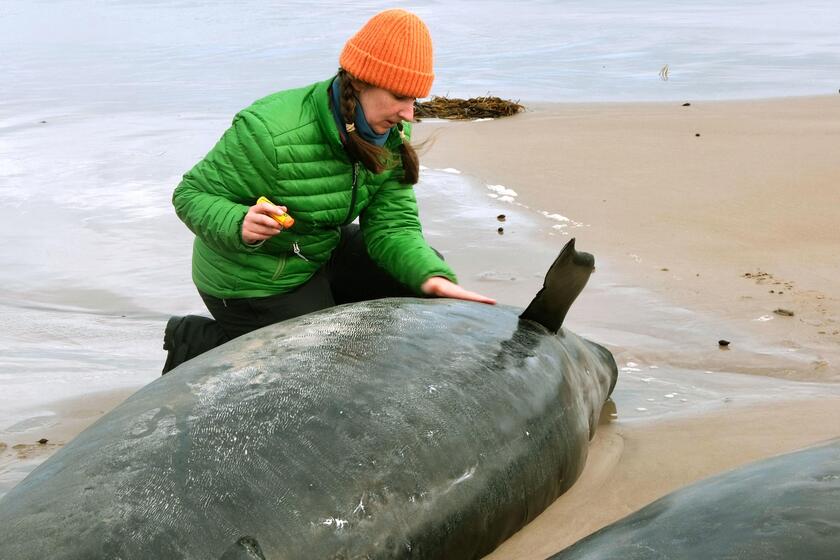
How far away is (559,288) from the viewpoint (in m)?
4.09

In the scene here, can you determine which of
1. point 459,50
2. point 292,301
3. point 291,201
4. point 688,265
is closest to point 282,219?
point 291,201

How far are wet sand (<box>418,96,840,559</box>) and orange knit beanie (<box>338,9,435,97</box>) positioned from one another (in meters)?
1.45

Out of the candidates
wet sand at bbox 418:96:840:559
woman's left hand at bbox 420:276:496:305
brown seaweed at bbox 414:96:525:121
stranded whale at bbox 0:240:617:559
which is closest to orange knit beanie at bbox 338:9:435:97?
woman's left hand at bbox 420:276:496:305

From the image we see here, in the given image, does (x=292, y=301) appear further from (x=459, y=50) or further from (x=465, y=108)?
(x=459, y=50)

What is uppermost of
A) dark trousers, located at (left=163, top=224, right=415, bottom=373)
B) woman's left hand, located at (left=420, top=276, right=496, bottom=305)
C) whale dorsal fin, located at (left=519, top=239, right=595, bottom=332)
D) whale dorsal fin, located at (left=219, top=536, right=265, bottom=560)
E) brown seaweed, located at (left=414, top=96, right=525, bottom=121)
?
whale dorsal fin, located at (left=519, top=239, right=595, bottom=332)

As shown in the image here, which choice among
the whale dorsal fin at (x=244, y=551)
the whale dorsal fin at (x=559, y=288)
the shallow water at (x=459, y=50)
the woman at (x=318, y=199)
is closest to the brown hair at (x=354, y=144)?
the woman at (x=318, y=199)

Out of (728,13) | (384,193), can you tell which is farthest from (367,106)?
(728,13)

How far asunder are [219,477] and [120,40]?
21.0m

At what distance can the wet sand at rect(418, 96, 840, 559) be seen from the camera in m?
4.21

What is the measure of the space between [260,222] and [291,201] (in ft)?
1.35

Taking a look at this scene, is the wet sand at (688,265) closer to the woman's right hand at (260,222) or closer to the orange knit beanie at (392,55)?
the woman's right hand at (260,222)

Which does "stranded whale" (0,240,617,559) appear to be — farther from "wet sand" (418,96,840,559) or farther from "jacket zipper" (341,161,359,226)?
"jacket zipper" (341,161,359,226)

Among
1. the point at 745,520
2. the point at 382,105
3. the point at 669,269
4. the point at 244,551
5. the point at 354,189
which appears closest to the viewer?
the point at 745,520

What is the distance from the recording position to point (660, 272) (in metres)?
6.71
